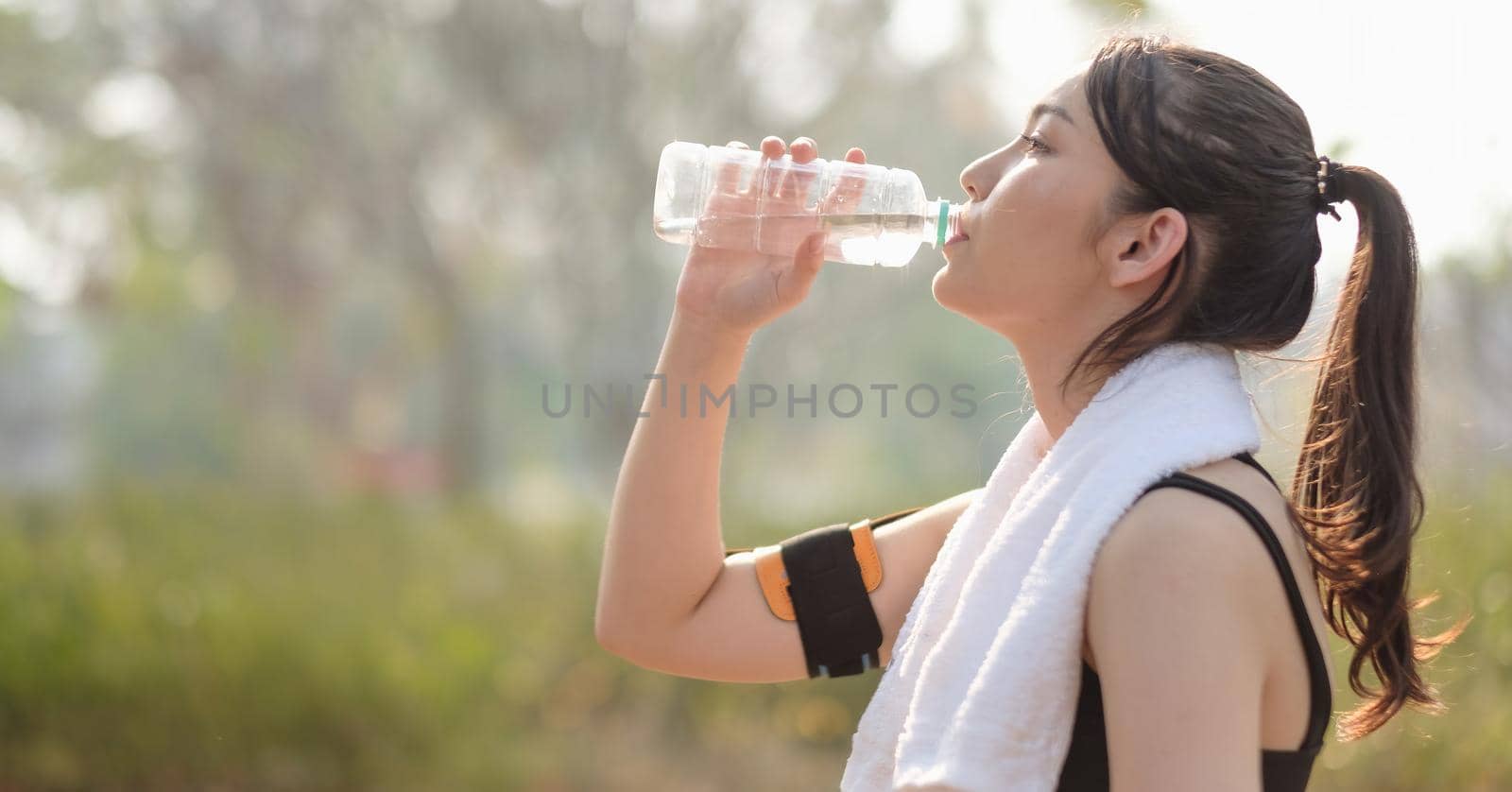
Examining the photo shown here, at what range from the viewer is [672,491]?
1.63 meters

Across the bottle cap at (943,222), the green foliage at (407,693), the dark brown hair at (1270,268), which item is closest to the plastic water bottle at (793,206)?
the bottle cap at (943,222)

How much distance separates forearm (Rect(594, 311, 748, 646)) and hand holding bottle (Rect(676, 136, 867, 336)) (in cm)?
3

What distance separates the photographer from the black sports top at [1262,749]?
1133 mm

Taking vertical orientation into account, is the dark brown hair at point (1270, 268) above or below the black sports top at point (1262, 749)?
above

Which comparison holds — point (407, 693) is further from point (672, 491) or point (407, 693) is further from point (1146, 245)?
point (1146, 245)

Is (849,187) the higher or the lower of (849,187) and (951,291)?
the higher

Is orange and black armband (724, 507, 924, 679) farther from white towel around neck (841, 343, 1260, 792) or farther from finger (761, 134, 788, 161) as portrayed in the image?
finger (761, 134, 788, 161)

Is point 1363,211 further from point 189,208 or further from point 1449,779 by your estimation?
A: point 189,208

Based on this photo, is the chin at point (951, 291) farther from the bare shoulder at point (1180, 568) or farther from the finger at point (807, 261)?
the bare shoulder at point (1180, 568)

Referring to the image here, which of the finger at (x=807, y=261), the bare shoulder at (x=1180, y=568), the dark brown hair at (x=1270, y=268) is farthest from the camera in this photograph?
the finger at (x=807, y=261)

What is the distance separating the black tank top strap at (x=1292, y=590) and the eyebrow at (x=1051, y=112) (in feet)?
1.52

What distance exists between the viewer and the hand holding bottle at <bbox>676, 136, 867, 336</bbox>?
5.24ft

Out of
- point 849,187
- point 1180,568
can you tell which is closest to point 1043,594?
point 1180,568

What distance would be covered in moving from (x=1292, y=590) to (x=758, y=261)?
2.65 ft
